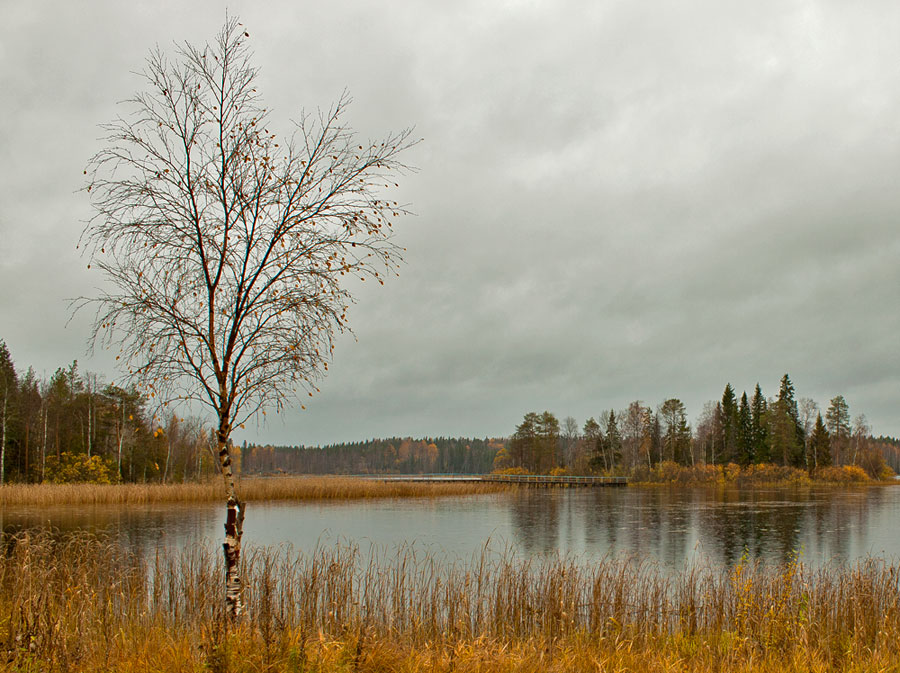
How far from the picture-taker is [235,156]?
6.97 metres

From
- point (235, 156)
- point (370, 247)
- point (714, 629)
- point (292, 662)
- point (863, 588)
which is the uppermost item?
point (235, 156)

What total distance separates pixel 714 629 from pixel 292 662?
7.45 meters

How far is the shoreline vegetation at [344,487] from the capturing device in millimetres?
38156

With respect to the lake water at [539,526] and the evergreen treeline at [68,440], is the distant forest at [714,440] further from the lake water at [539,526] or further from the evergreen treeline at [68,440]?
the evergreen treeline at [68,440]

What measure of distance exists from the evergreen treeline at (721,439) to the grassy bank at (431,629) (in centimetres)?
7731

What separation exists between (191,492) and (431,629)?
128 feet

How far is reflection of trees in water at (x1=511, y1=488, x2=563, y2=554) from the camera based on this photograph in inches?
936

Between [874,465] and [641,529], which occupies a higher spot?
[641,529]

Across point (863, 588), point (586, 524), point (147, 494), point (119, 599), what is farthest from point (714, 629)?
point (147, 494)

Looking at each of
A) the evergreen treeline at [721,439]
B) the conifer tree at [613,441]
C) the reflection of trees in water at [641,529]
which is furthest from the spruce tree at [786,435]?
the reflection of trees in water at [641,529]

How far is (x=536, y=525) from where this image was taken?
106 feet

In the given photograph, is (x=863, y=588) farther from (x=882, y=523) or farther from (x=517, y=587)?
(x=882, y=523)

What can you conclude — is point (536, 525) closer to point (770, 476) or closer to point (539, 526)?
point (539, 526)

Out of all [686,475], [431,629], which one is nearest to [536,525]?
[431,629]
